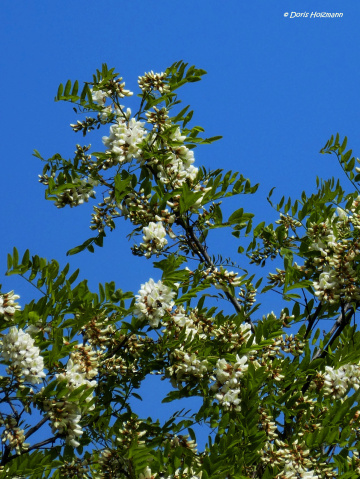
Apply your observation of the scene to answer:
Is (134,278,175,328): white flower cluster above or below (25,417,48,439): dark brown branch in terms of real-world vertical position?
above

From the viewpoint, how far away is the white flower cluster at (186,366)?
501cm

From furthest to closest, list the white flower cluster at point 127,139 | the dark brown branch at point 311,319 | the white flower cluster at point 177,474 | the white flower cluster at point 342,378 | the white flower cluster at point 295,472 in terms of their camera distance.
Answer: the dark brown branch at point 311,319
the white flower cluster at point 127,139
the white flower cluster at point 342,378
the white flower cluster at point 295,472
the white flower cluster at point 177,474

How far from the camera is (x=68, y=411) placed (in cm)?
454

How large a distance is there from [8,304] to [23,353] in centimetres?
32

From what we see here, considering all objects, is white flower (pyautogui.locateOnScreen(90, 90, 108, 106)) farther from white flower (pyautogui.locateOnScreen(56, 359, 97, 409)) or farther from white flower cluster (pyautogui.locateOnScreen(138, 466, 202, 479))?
white flower cluster (pyautogui.locateOnScreen(138, 466, 202, 479))

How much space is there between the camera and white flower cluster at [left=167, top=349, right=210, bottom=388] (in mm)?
5012

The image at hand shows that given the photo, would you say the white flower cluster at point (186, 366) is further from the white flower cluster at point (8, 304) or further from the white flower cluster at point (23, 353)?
the white flower cluster at point (8, 304)

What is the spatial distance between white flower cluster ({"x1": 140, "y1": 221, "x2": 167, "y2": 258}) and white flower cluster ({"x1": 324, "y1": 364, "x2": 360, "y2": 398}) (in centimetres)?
145

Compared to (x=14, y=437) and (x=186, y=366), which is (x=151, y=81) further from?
(x=14, y=437)

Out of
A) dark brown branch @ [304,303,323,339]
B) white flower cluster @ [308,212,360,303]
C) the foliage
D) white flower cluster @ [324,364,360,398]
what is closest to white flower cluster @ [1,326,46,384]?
the foliage

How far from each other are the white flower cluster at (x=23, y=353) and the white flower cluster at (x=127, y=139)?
1564 millimetres

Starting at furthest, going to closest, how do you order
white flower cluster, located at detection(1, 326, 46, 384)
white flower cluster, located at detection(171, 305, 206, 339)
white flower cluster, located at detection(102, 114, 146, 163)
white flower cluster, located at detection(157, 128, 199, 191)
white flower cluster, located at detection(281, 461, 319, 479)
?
white flower cluster, located at detection(157, 128, 199, 191) < white flower cluster, located at detection(102, 114, 146, 163) < white flower cluster, located at detection(171, 305, 206, 339) < white flower cluster, located at detection(281, 461, 319, 479) < white flower cluster, located at detection(1, 326, 46, 384)

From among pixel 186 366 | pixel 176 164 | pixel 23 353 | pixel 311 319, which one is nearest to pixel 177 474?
pixel 186 366

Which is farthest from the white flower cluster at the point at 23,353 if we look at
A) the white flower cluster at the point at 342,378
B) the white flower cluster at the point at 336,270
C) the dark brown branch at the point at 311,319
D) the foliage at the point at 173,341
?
the dark brown branch at the point at 311,319
